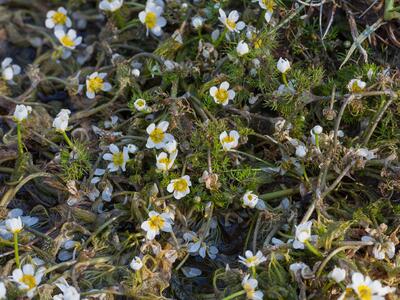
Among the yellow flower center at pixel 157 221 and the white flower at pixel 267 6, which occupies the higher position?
the white flower at pixel 267 6

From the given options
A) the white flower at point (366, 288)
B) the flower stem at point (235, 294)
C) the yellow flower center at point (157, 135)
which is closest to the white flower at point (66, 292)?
the flower stem at point (235, 294)

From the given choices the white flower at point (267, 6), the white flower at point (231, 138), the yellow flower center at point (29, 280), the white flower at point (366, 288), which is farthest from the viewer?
the white flower at point (267, 6)

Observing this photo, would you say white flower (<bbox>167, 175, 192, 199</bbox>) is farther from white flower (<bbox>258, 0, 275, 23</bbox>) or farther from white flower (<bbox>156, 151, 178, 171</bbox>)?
white flower (<bbox>258, 0, 275, 23</bbox>)

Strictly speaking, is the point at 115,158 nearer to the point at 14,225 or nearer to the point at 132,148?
the point at 132,148

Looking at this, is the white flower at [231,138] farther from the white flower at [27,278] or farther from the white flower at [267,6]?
the white flower at [27,278]

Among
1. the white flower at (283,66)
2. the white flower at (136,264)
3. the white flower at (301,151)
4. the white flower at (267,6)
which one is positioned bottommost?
the white flower at (136,264)

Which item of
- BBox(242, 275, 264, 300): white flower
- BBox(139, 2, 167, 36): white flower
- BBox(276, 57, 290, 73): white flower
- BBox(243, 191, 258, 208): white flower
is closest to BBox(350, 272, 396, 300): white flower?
BBox(242, 275, 264, 300): white flower

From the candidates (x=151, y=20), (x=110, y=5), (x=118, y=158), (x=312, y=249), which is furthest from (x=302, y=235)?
(x=110, y=5)
